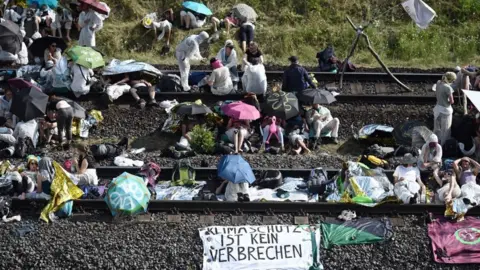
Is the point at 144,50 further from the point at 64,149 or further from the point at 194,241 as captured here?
the point at 194,241

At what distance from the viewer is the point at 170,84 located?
25.1 m

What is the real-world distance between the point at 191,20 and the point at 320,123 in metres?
6.18

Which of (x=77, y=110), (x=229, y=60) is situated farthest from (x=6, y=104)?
(x=229, y=60)

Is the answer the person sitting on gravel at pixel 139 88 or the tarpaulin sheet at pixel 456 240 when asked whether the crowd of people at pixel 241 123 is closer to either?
the person sitting on gravel at pixel 139 88

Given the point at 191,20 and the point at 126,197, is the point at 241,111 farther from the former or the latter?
the point at 191,20

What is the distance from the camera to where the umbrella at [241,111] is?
75.0 ft

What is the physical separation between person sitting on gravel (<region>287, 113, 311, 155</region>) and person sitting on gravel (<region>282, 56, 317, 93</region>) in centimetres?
78

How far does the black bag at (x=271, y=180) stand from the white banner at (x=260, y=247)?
1608 mm

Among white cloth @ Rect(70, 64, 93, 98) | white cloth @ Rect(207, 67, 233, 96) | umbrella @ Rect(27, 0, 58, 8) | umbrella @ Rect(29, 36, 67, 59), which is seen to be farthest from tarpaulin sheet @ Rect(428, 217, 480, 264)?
umbrella @ Rect(27, 0, 58, 8)

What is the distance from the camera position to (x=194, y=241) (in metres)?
19.8

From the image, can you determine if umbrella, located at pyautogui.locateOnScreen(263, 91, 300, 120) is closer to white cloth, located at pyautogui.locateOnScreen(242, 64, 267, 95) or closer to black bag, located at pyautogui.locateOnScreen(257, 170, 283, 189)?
white cloth, located at pyautogui.locateOnScreen(242, 64, 267, 95)

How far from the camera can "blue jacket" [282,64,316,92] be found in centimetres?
2423

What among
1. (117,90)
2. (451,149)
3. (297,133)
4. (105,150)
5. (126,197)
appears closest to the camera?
(126,197)

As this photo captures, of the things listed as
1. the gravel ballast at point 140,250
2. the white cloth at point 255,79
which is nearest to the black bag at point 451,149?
the gravel ballast at point 140,250
